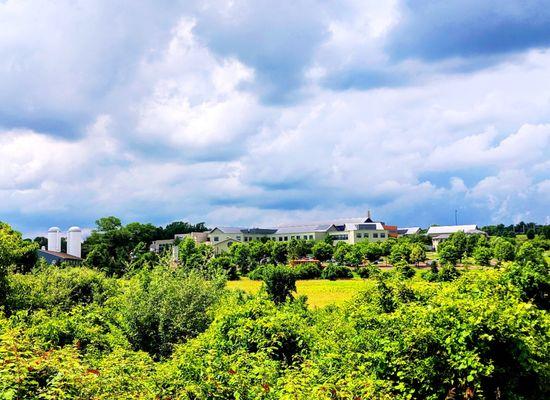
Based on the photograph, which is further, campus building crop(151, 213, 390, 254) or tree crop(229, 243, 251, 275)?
campus building crop(151, 213, 390, 254)

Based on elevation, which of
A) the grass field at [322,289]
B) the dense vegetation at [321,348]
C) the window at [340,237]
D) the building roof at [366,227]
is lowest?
the grass field at [322,289]

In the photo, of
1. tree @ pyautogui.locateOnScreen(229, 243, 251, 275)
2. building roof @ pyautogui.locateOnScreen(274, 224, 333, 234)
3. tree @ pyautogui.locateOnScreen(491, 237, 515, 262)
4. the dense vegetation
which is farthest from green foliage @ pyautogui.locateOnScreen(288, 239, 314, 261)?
the dense vegetation

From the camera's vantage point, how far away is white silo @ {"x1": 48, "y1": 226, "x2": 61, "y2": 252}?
80875 millimetres

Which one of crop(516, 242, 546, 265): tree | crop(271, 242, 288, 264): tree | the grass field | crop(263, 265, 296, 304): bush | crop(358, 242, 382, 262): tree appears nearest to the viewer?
crop(516, 242, 546, 265): tree

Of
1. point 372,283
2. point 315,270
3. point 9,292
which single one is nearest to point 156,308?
point 372,283

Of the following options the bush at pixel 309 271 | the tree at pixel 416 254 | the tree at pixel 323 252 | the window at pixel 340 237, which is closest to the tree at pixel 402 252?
the tree at pixel 416 254

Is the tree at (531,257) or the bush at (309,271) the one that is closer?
the tree at (531,257)

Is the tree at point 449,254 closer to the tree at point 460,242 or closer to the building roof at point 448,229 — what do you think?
the tree at point 460,242

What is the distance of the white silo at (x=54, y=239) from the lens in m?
80.9

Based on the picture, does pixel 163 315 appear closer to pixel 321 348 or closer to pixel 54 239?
pixel 321 348

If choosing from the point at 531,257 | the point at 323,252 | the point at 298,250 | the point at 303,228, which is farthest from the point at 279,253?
the point at 531,257

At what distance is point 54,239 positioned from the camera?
81.2 meters

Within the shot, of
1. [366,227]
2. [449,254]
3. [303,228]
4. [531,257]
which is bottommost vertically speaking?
[449,254]

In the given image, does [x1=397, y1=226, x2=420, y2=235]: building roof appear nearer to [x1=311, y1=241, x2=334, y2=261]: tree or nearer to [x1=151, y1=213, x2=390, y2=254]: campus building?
[x1=151, y1=213, x2=390, y2=254]: campus building
